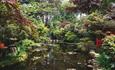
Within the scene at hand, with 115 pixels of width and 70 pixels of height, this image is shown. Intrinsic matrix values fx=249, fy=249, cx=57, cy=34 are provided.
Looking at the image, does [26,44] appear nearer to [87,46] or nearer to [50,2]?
[87,46]

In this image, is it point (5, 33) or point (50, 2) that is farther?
point (50, 2)

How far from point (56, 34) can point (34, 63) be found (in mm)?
13255

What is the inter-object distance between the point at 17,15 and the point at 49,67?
2.71 meters

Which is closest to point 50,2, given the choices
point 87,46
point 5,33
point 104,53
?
point 87,46

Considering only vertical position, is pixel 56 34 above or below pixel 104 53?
below

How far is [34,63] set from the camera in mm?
11539

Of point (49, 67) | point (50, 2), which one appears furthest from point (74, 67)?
point (50, 2)

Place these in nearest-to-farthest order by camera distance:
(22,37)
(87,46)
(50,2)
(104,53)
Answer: (104,53) → (22,37) → (87,46) → (50,2)

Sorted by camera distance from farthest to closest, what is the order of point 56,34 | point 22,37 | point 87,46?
point 56,34 < point 87,46 < point 22,37

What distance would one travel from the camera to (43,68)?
10.7m

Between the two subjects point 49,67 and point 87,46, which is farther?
point 87,46

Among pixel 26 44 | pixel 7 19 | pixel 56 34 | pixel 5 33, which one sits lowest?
pixel 56 34

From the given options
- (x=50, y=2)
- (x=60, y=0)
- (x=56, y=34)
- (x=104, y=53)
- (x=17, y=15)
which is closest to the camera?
(x=104, y=53)

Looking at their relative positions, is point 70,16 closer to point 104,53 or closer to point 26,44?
point 26,44
